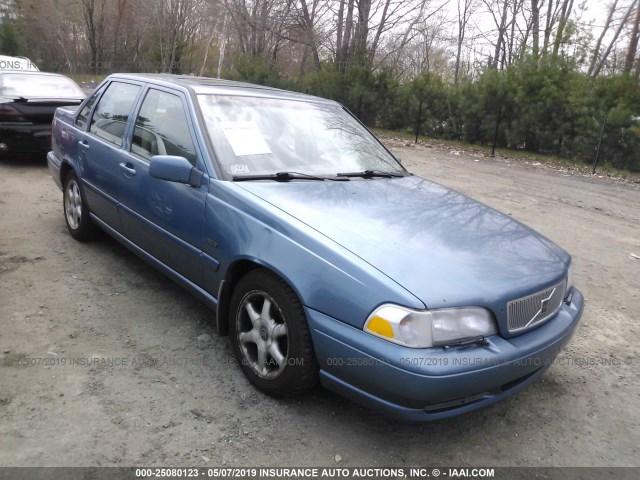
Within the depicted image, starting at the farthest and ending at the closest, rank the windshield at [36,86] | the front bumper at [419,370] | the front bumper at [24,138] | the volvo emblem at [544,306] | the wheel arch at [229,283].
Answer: the windshield at [36,86]
the front bumper at [24,138]
the wheel arch at [229,283]
the volvo emblem at [544,306]
the front bumper at [419,370]

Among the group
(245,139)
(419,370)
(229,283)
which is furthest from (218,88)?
(419,370)

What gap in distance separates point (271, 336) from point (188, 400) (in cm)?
59

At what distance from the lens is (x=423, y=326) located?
2.24 meters

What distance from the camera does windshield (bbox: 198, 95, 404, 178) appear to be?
3.32 m

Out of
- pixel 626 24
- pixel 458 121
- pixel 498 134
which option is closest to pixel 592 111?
pixel 498 134

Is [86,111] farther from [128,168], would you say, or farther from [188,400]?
[188,400]

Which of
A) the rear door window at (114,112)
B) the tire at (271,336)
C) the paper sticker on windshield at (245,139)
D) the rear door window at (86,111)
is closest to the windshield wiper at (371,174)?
the paper sticker on windshield at (245,139)

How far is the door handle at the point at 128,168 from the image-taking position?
3816 mm

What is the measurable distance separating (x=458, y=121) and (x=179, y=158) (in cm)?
1557

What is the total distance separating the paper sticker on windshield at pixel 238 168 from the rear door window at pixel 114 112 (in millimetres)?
1402

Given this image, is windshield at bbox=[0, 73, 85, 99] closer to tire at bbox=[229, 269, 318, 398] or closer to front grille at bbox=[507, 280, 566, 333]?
tire at bbox=[229, 269, 318, 398]

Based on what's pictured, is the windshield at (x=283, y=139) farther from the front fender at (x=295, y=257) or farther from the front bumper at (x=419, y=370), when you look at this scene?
the front bumper at (x=419, y=370)

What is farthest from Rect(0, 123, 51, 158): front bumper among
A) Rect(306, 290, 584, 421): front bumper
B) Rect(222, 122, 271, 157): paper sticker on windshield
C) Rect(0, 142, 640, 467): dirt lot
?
Rect(306, 290, 584, 421): front bumper

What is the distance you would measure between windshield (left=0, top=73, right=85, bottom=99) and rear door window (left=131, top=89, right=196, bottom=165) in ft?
18.6
